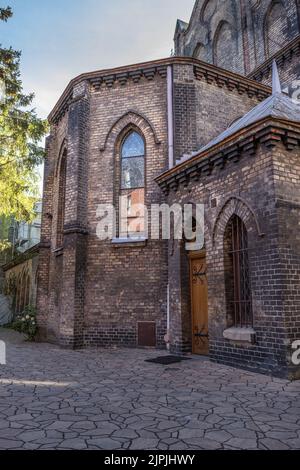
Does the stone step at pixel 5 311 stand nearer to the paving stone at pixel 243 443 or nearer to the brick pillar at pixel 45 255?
the brick pillar at pixel 45 255

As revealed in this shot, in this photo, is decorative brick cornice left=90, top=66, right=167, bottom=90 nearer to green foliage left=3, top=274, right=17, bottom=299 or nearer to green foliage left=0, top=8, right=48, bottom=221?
green foliage left=0, top=8, right=48, bottom=221

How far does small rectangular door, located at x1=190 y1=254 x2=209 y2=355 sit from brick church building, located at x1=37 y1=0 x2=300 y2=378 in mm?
38

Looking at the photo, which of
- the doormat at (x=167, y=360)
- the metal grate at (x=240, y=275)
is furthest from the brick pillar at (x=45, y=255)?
the metal grate at (x=240, y=275)

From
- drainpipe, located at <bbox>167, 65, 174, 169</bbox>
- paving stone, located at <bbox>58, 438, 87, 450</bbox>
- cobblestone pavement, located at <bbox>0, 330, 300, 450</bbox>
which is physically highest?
drainpipe, located at <bbox>167, 65, 174, 169</bbox>

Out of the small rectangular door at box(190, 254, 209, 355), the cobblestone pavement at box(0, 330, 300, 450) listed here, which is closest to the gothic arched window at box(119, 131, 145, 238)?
the small rectangular door at box(190, 254, 209, 355)

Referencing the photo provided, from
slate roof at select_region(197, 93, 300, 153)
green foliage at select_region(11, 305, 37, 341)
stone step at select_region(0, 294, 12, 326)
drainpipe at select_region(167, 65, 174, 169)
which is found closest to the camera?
slate roof at select_region(197, 93, 300, 153)

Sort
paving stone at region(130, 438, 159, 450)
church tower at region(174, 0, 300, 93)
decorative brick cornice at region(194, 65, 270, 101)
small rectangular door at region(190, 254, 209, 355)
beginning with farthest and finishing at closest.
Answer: church tower at region(174, 0, 300, 93) < decorative brick cornice at region(194, 65, 270, 101) < small rectangular door at region(190, 254, 209, 355) < paving stone at region(130, 438, 159, 450)

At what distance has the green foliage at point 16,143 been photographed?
1086 centimetres

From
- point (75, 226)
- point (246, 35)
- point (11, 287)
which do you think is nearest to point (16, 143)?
point (75, 226)

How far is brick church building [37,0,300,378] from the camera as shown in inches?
268

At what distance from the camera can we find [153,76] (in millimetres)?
11703

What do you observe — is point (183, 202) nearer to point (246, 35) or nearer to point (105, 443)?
Answer: point (105, 443)

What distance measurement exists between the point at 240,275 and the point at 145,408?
3.86 meters

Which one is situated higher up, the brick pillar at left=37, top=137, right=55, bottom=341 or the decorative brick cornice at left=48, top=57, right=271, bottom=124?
the decorative brick cornice at left=48, top=57, right=271, bottom=124
